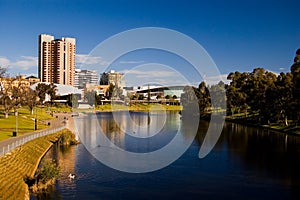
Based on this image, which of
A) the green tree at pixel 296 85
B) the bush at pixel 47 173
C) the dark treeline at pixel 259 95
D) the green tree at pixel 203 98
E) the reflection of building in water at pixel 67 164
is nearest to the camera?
the bush at pixel 47 173

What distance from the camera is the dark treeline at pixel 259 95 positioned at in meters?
72.9

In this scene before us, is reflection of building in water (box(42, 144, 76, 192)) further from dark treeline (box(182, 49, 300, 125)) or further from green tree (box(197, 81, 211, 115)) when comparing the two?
green tree (box(197, 81, 211, 115))

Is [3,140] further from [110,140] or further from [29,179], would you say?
[110,140]

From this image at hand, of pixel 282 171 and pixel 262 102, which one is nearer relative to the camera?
pixel 282 171

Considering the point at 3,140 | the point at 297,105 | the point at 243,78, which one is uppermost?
the point at 243,78

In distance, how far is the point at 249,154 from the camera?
48031 millimetres

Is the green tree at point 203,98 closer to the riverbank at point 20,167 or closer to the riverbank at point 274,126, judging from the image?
the riverbank at point 274,126

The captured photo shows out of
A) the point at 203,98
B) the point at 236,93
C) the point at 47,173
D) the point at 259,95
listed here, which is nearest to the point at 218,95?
the point at 203,98

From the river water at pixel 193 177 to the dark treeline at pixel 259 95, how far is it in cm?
2198

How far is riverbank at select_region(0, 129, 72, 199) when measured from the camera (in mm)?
25641

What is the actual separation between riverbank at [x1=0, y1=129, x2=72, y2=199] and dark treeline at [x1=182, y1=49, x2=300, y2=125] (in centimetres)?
4597

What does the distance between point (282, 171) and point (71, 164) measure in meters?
23.0

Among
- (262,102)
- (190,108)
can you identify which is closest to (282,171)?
(262,102)

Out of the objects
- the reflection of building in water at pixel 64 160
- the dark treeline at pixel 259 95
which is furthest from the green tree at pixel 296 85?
the reflection of building in water at pixel 64 160
